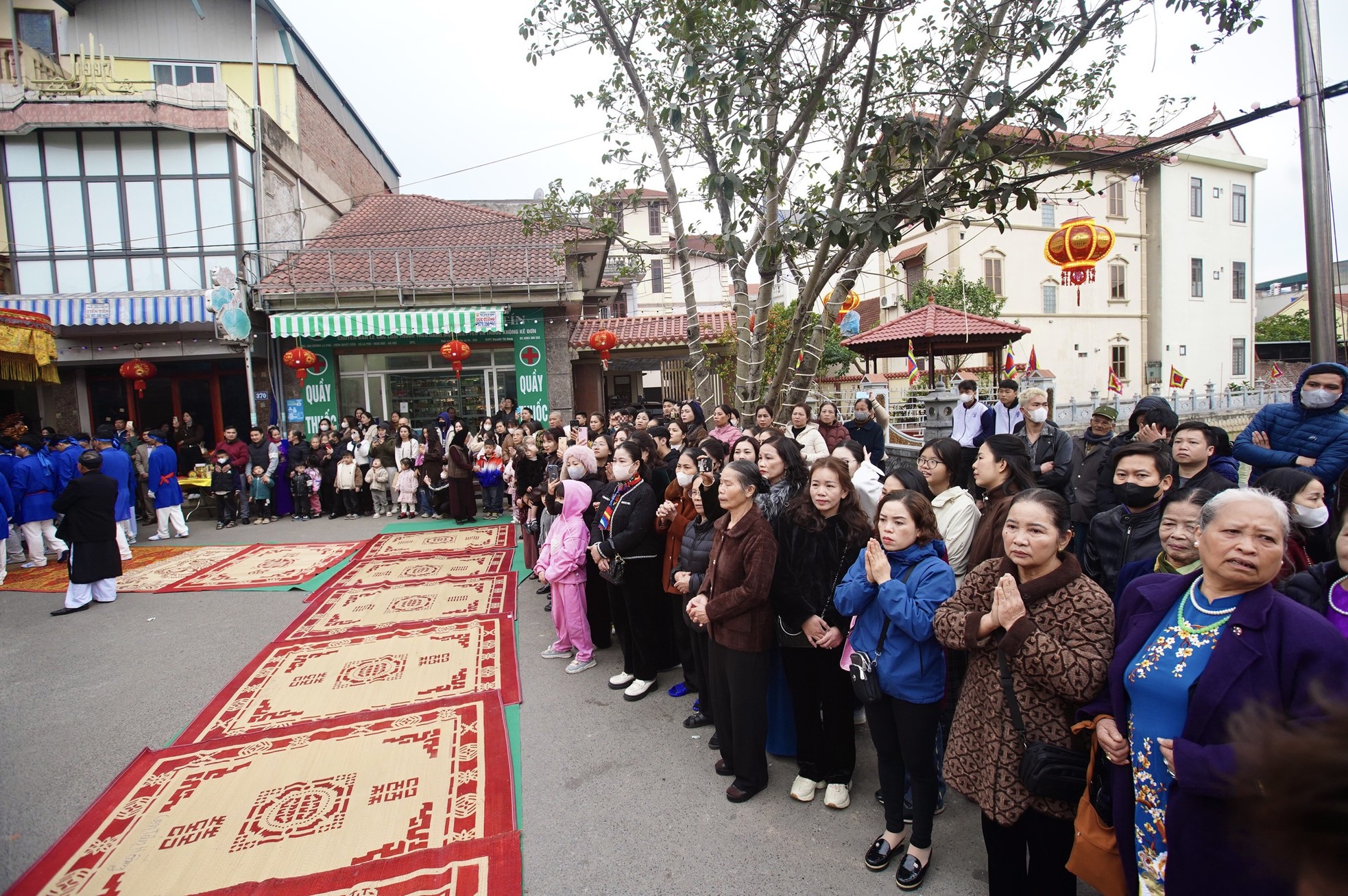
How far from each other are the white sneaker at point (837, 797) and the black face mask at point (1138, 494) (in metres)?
1.83

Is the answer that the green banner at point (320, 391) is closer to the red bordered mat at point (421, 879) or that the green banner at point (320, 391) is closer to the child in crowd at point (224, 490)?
the child in crowd at point (224, 490)

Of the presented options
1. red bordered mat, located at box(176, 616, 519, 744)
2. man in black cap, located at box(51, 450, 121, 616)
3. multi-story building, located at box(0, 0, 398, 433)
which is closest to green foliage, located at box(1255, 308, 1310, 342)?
red bordered mat, located at box(176, 616, 519, 744)

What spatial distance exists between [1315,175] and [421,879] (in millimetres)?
6606

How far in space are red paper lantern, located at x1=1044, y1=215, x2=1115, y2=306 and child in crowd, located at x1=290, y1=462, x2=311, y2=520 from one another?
39.2 feet

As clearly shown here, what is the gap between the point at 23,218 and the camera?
12414 mm

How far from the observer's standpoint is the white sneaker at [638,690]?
14.7 feet

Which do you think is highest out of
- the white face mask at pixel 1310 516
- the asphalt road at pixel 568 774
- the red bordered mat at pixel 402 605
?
the white face mask at pixel 1310 516

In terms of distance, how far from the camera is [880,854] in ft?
9.04

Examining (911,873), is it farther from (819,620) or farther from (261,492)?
(261,492)

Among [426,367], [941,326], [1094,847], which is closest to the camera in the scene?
[1094,847]

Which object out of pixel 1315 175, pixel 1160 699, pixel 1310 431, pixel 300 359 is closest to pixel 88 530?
pixel 300 359

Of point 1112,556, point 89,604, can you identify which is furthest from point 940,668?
point 89,604

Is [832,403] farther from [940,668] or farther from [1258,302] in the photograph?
[1258,302]

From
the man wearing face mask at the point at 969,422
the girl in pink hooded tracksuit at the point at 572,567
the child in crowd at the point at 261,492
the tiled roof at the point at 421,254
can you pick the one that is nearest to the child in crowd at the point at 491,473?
the tiled roof at the point at 421,254
